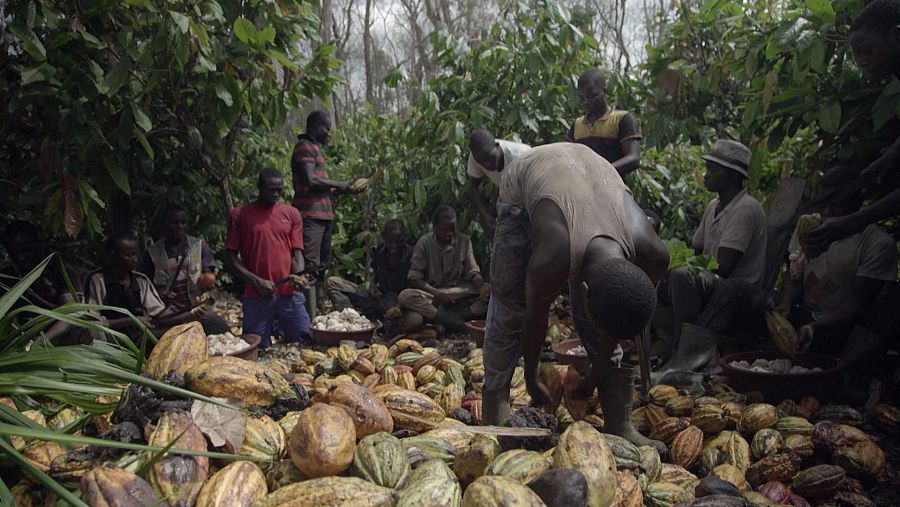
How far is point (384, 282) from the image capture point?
6.23 meters

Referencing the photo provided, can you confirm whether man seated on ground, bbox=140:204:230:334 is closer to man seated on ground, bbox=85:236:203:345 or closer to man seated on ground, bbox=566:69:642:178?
man seated on ground, bbox=85:236:203:345

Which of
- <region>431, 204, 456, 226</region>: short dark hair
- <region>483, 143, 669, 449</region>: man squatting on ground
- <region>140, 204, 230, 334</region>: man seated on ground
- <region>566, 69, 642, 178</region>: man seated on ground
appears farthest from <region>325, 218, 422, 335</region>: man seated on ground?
<region>483, 143, 669, 449</region>: man squatting on ground

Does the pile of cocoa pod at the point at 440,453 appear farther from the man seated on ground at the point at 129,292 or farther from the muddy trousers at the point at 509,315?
the man seated on ground at the point at 129,292

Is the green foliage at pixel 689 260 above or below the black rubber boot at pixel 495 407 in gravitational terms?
above

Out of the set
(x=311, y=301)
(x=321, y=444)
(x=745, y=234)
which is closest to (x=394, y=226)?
(x=311, y=301)

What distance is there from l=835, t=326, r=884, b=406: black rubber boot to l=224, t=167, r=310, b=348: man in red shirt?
12.5 ft

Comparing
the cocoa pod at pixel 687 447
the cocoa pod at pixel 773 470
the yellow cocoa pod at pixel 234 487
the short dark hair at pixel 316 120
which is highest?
the short dark hair at pixel 316 120

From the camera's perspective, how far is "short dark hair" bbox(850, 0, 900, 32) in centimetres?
309

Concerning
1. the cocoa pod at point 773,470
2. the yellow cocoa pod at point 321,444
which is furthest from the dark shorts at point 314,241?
the cocoa pod at point 773,470

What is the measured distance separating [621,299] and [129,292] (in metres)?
3.73

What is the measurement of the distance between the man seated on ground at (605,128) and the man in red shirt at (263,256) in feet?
8.16

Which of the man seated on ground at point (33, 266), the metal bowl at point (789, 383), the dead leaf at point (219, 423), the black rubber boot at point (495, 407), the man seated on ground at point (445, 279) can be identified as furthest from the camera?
the man seated on ground at point (445, 279)

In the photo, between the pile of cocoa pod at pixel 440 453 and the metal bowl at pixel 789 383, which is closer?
the pile of cocoa pod at pixel 440 453

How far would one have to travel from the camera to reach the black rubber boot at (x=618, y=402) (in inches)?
102
